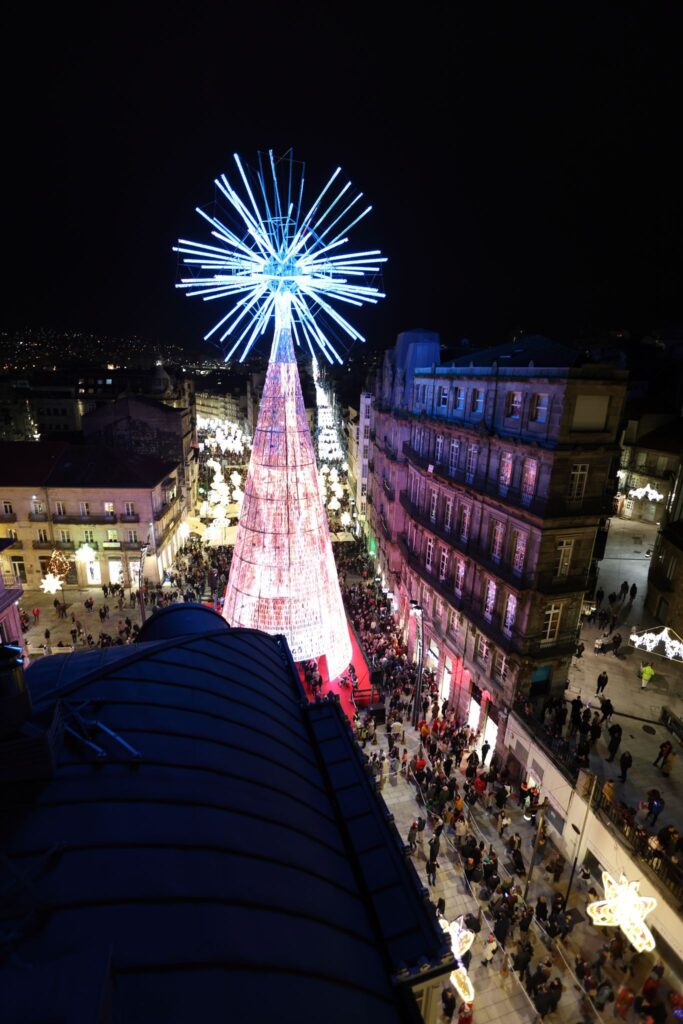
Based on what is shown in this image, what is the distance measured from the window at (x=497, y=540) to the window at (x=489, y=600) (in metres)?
1.25

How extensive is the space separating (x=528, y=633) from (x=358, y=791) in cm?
1389

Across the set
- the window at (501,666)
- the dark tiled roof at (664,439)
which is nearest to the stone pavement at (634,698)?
the window at (501,666)

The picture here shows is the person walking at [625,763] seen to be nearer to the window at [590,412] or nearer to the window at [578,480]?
the window at [578,480]

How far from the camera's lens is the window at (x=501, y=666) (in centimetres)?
2323

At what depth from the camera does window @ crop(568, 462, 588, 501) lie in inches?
816

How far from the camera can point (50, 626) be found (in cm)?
3384

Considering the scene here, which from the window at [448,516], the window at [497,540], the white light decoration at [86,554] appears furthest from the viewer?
the white light decoration at [86,554]

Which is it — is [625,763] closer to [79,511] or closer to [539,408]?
[539,408]

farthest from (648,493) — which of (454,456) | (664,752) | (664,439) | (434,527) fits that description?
(664,752)

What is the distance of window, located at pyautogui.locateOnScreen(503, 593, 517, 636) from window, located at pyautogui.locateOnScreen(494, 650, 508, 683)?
1.19 meters

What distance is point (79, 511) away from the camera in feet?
128

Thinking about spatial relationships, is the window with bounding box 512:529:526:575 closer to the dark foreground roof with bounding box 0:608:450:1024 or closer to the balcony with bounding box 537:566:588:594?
the balcony with bounding box 537:566:588:594

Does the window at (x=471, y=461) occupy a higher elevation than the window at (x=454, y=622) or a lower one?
higher

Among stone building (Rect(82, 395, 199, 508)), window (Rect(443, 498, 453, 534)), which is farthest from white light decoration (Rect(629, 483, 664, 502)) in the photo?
stone building (Rect(82, 395, 199, 508))
